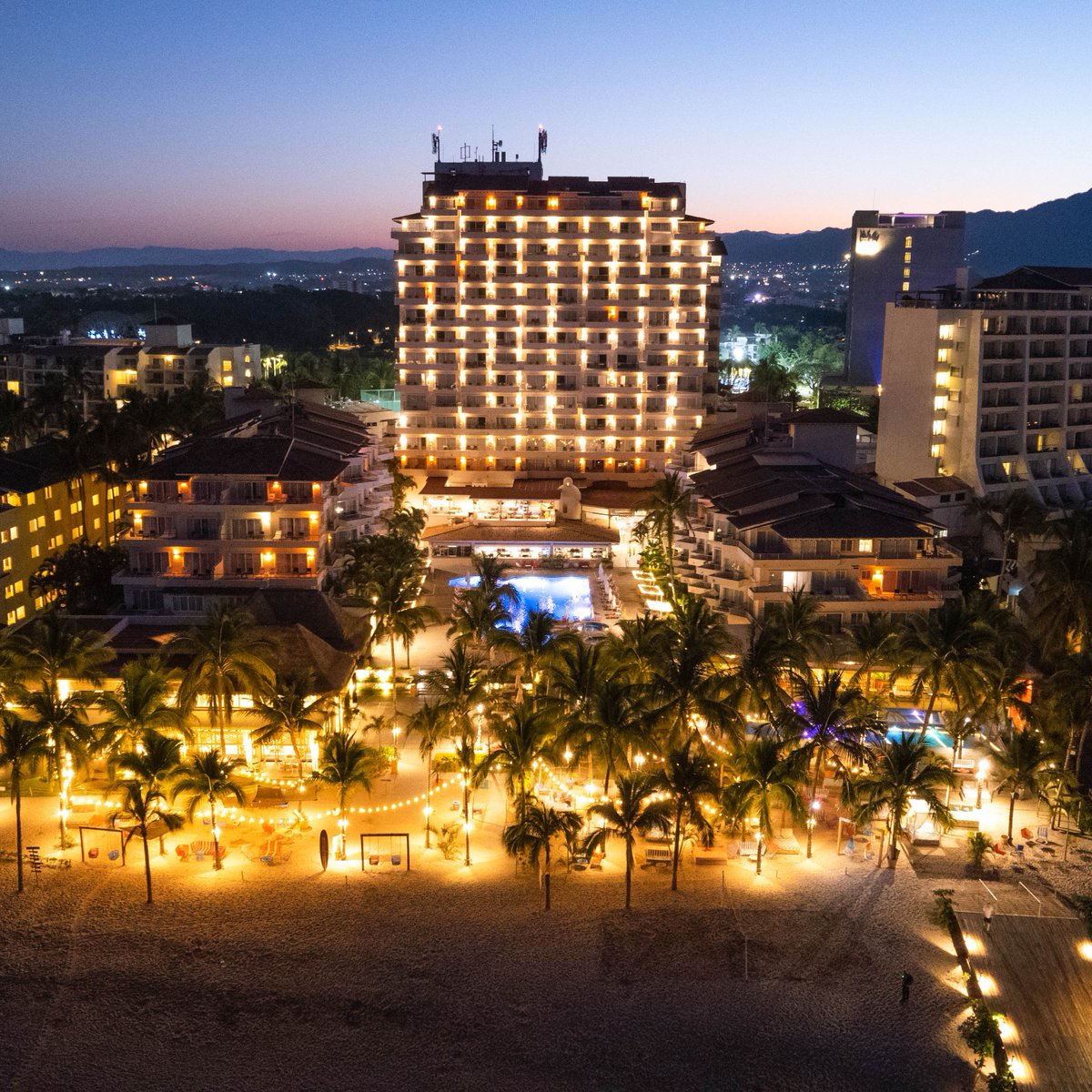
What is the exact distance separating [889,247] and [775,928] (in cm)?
13711

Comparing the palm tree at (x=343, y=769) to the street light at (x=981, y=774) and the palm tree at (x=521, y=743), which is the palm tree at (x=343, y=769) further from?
the street light at (x=981, y=774)

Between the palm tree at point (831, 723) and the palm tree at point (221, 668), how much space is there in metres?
17.6

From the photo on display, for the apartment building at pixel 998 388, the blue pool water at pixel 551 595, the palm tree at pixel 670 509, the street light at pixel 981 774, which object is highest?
the apartment building at pixel 998 388

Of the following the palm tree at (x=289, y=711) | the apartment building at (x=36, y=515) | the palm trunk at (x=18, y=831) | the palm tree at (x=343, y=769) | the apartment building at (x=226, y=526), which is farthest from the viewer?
the apartment building at (x=36, y=515)

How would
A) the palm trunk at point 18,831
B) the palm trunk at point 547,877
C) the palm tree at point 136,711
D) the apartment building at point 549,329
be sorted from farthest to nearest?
the apartment building at point 549,329
the palm tree at point 136,711
the palm trunk at point 18,831
the palm trunk at point 547,877

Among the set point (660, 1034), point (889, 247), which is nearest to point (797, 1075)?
point (660, 1034)

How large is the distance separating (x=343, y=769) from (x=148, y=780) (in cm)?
574

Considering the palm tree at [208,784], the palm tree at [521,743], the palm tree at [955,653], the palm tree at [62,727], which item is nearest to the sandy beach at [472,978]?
the palm tree at [208,784]

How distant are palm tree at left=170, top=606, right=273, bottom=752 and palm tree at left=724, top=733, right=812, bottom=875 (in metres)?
16.3

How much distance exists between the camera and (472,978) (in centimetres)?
2975

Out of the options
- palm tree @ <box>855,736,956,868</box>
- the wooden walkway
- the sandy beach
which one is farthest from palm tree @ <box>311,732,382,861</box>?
the wooden walkway

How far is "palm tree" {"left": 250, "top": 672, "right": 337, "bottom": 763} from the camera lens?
38406mm

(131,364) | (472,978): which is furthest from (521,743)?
(131,364)

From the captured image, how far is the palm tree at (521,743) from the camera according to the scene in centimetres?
3512
